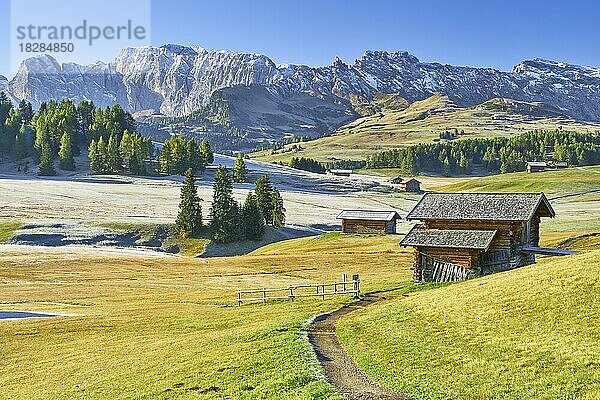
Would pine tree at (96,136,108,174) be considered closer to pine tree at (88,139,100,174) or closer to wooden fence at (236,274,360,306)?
pine tree at (88,139,100,174)

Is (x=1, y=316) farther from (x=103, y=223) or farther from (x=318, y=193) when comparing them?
(x=318, y=193)

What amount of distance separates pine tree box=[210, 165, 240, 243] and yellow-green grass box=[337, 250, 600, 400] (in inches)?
2983

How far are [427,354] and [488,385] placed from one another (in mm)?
4710

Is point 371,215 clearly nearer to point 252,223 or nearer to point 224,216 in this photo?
point 252,223

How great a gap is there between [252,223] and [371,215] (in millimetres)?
23345

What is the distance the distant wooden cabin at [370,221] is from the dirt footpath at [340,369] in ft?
229

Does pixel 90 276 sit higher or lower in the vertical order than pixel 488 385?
lower

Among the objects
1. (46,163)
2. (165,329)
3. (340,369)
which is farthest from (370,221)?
(46,163)

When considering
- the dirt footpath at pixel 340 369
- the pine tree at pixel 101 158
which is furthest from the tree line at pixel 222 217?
the pine tree at pixel 101 158

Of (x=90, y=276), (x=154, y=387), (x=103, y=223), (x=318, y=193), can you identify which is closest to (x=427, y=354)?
(x=154, y=387)

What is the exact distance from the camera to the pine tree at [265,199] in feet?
397

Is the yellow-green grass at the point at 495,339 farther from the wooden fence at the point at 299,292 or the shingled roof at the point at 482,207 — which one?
the shingled roof at the point at 482,207

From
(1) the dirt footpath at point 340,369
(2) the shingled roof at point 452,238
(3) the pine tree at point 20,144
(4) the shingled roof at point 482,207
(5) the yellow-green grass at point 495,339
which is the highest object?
(3) the pine tree at point 20,144

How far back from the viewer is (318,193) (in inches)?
7343
